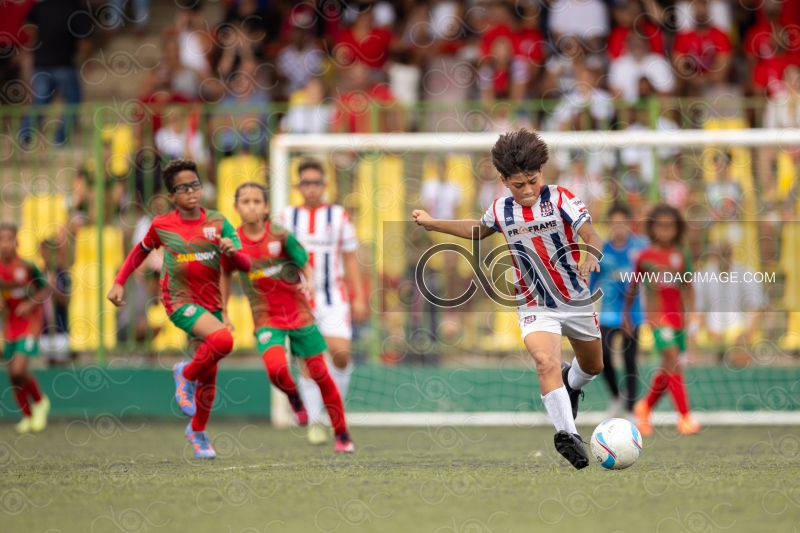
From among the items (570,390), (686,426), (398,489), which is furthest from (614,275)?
(398,489)

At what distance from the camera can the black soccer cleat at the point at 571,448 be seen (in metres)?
5.83

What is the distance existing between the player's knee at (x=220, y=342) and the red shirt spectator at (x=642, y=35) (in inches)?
296

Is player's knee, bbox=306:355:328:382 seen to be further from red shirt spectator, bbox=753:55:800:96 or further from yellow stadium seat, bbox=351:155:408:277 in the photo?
red shirt spectator, bbox=753:55:800:96

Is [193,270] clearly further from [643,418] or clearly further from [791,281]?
[791,281]

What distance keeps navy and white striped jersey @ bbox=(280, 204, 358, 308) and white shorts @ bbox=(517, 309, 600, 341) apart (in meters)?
3.02

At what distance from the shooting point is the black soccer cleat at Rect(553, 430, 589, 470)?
5.83 meters

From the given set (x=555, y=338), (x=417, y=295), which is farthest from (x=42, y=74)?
(x=555, y=338)

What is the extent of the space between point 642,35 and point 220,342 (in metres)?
7.81

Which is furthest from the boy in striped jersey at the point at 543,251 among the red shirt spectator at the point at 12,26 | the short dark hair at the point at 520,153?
the red shirt spectator at the point at 12,26

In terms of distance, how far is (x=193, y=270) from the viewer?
7.30 m

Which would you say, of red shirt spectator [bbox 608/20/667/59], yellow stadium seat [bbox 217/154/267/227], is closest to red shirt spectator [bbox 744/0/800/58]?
red shirt spectator [bbox 608/20/667/59]

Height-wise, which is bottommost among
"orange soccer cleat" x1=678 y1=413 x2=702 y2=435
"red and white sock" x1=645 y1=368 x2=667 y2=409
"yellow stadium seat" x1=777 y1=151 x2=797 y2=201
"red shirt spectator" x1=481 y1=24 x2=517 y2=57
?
"orange soccer cleat" x1=678 y1=413 x2=702 y2=435

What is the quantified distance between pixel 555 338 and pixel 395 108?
5.39 meters

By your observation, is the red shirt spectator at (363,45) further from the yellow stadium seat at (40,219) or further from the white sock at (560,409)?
the white sock at (560,409)
